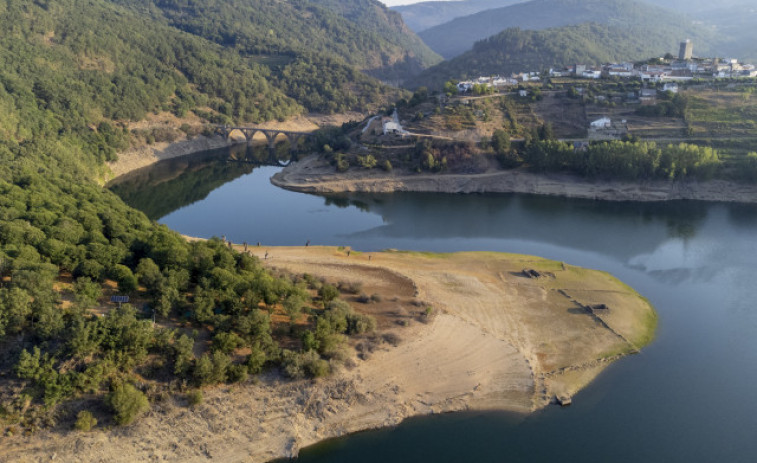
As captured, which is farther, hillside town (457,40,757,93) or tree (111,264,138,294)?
hillside town (457,40,757,93)

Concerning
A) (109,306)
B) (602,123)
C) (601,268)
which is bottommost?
(601,268)

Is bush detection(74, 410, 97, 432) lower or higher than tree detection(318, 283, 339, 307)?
lower

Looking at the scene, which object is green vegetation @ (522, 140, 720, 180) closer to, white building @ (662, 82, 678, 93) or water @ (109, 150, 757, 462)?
water @ (109, 150, 757, 462)

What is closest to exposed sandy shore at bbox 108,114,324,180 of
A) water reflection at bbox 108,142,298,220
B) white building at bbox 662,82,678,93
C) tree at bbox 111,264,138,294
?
water reflection at bbox 108,142,298,220

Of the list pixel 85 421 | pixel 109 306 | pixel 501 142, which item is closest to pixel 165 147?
pixel 501 142

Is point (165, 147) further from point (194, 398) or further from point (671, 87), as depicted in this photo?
point (671, 87)
